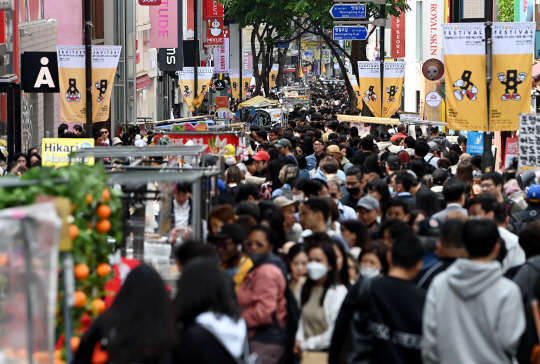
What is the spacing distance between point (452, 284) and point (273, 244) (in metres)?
2.36

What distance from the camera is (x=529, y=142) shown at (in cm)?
1422

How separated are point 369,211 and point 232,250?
2765mm

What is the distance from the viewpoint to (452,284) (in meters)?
6.24

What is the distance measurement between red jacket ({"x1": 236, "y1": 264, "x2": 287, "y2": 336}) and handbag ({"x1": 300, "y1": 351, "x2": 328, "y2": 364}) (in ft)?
0.97

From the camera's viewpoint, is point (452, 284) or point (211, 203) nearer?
point (452, 284)

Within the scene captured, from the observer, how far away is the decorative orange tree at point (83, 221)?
21.2ft

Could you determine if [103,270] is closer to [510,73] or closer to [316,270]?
[316,270]

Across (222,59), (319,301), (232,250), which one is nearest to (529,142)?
(232,250)

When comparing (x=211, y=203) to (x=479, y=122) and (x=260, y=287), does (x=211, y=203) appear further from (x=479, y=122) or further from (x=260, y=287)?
(x=479, y=122)

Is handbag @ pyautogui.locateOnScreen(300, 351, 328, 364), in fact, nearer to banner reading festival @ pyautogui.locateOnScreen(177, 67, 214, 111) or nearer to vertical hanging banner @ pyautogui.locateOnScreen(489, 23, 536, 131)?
vertical hanging banner @ pyautogui.locateOnScreen(489, 23, 536, 131)

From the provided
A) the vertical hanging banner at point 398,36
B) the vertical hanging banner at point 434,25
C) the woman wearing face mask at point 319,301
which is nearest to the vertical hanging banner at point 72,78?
the woman wearing face mask at point 319,301

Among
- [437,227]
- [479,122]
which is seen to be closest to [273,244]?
[437,227]

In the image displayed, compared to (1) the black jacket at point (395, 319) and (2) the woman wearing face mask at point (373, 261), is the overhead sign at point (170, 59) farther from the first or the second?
(1) the black jacket at point (395, 319)

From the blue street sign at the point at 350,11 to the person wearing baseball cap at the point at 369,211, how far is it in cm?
1996
